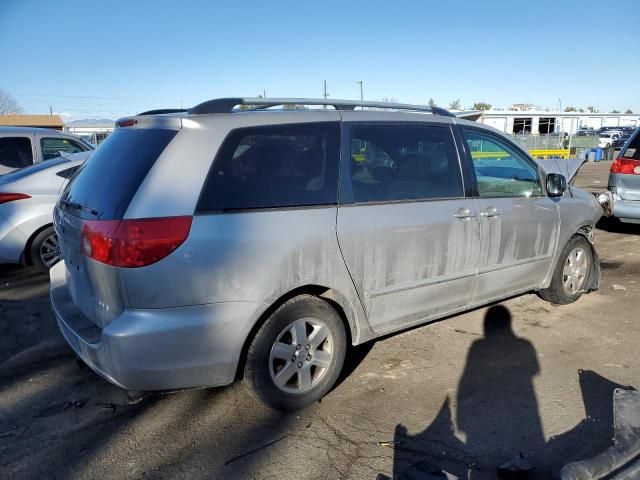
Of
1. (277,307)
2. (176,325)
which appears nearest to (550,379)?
(277,307)

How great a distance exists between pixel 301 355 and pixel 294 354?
0.18 feet

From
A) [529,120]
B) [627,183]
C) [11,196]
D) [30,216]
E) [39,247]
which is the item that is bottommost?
[39,247]

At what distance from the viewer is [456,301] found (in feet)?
13.0

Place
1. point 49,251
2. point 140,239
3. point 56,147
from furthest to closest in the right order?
point 56,147 → point 49,251 → point 140,239

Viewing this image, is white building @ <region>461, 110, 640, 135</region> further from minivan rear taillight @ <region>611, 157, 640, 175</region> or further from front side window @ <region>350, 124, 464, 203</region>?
front side window @ <region>350, 124, 464, 203</region>

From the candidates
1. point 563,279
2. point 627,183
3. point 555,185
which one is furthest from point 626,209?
point 555,185

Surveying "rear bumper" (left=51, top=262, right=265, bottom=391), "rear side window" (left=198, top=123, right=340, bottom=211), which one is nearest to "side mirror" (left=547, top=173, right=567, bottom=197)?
"rear side window" (left=198, top=123, right=340, bottom=211)

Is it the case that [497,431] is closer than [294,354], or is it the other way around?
[497,431]

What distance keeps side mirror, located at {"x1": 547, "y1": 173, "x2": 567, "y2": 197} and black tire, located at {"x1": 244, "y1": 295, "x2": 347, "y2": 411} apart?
248cm

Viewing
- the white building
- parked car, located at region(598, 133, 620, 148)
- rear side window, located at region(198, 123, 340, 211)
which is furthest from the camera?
the white building

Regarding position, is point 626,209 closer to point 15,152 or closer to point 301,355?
point 301,355

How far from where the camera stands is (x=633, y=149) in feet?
25.7

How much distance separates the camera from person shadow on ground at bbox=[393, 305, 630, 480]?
8.73ft

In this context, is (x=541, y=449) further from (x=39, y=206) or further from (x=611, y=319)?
(x=39, y=206)
